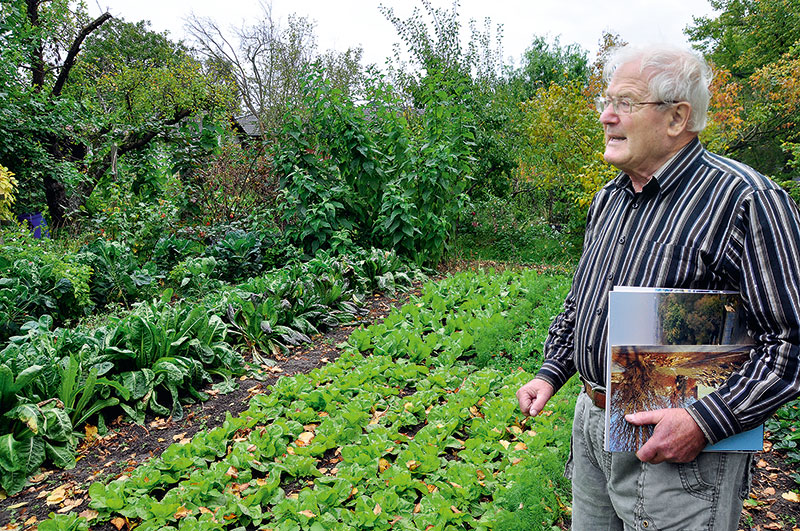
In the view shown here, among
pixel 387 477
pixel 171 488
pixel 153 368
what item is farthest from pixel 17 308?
pixel 387 477

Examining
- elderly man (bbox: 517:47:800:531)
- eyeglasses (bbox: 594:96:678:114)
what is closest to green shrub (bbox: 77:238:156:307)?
elderly man (bbox: 517:47:800:531)

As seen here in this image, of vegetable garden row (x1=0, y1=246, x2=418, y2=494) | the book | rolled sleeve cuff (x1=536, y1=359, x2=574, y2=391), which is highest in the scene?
the book

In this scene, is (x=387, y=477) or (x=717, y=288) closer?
(x=717, y=288)

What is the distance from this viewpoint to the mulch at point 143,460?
8.57 ft

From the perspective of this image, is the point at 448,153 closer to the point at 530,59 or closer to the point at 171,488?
the point at 171,488

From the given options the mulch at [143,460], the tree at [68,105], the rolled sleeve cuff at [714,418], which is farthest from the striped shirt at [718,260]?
the tree at [68,105]

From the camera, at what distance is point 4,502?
8.93ft

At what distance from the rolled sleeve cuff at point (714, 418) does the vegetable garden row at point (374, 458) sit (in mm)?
1432

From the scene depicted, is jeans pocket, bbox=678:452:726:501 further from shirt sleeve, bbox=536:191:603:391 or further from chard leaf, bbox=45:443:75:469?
chard leaf, bbox=45:443:75:469

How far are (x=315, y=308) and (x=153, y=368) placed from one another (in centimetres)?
203

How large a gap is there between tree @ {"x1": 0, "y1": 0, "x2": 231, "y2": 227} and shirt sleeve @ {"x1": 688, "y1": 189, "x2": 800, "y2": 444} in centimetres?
1010

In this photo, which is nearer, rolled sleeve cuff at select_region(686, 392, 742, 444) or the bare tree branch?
rolled sleeve cuff at select_region(686, 392, 742, 444)

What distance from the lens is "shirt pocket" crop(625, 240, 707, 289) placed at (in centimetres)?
124

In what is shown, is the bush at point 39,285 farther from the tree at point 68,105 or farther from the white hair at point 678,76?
the white hair at point 678,76
